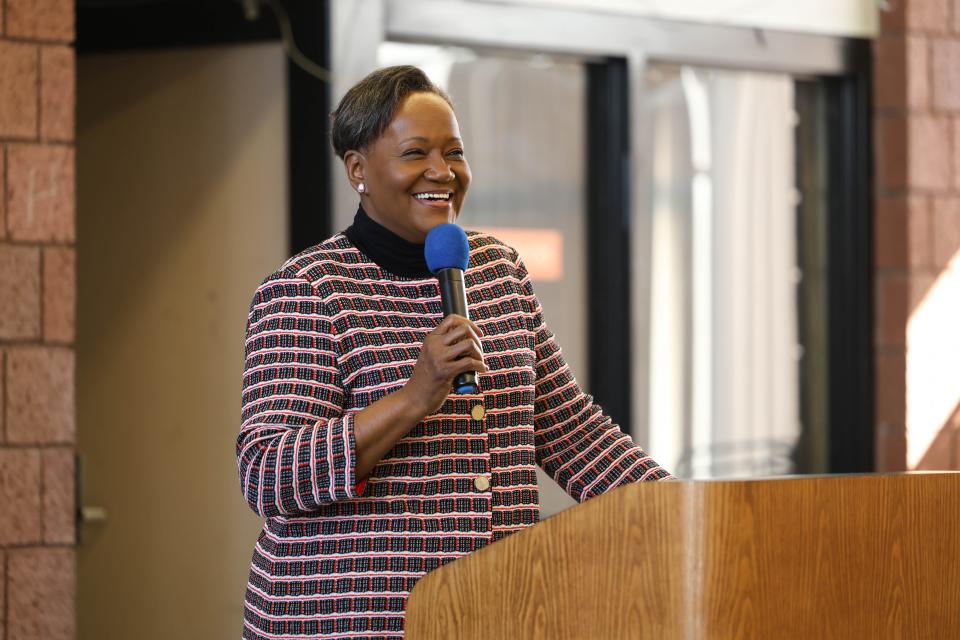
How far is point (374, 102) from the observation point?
1.99 metres

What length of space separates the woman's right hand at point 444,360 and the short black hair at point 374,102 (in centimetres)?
40

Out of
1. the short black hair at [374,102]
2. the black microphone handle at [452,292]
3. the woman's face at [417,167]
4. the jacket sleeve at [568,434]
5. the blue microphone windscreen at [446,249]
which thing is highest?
the short black hair at [374,102]

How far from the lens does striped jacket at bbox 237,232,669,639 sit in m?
1.81

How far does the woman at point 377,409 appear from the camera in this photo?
1796 millimetres
